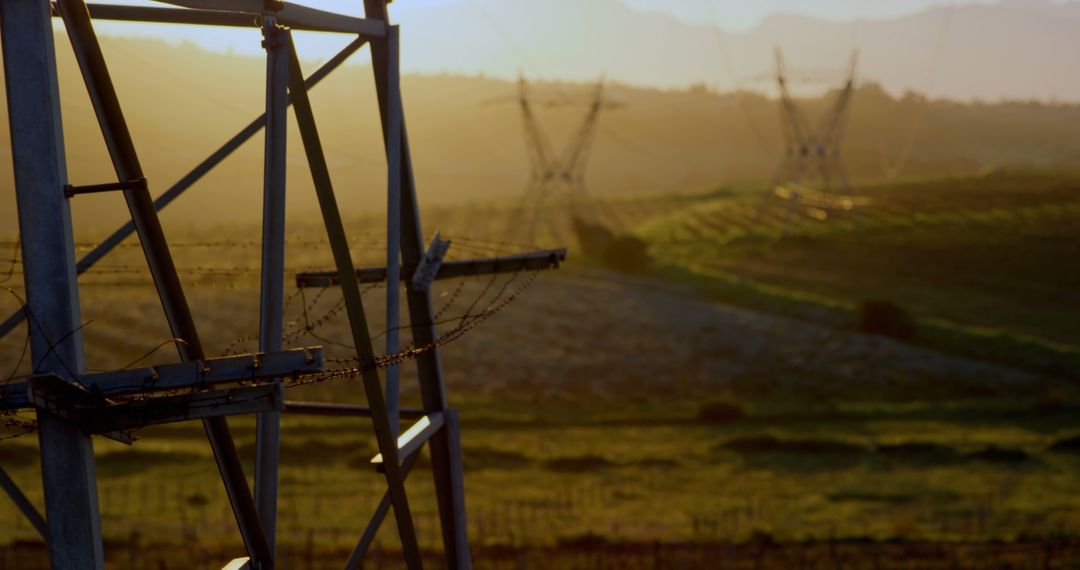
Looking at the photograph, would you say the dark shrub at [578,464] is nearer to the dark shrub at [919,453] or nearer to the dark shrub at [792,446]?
the dark shrub at [792,446]

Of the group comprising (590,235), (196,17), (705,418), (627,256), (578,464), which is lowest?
(578,464)

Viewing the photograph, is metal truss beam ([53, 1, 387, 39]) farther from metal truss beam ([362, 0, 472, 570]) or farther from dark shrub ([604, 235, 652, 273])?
dark shrub ([604, 235, 652, 273])

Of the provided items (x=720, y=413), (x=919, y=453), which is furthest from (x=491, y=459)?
(x=919, y=453)

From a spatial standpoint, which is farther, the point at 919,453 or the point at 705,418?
the point at 705,418

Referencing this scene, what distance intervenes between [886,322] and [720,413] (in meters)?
16.5

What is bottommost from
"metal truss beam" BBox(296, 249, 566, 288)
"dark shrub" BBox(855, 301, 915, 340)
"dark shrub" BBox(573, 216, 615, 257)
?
"metal truss beam" BBox(296, 249, 566, 288)

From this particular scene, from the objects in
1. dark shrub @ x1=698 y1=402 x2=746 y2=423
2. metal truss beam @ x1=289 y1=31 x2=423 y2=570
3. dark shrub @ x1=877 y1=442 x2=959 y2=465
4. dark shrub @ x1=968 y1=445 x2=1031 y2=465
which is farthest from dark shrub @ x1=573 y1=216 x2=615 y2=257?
metal truss beam @ x1=289 y1=31 x2=423 y2=570

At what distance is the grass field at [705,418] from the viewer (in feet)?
104

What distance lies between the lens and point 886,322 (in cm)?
6175

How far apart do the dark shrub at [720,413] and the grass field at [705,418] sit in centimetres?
12

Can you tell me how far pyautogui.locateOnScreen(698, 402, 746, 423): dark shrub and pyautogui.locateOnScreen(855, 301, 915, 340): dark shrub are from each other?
48.6 ft

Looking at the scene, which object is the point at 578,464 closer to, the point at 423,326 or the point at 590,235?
the point at 423,326

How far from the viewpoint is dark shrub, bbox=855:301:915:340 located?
6150cm

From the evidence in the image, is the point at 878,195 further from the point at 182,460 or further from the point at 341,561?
the point at 341,561
